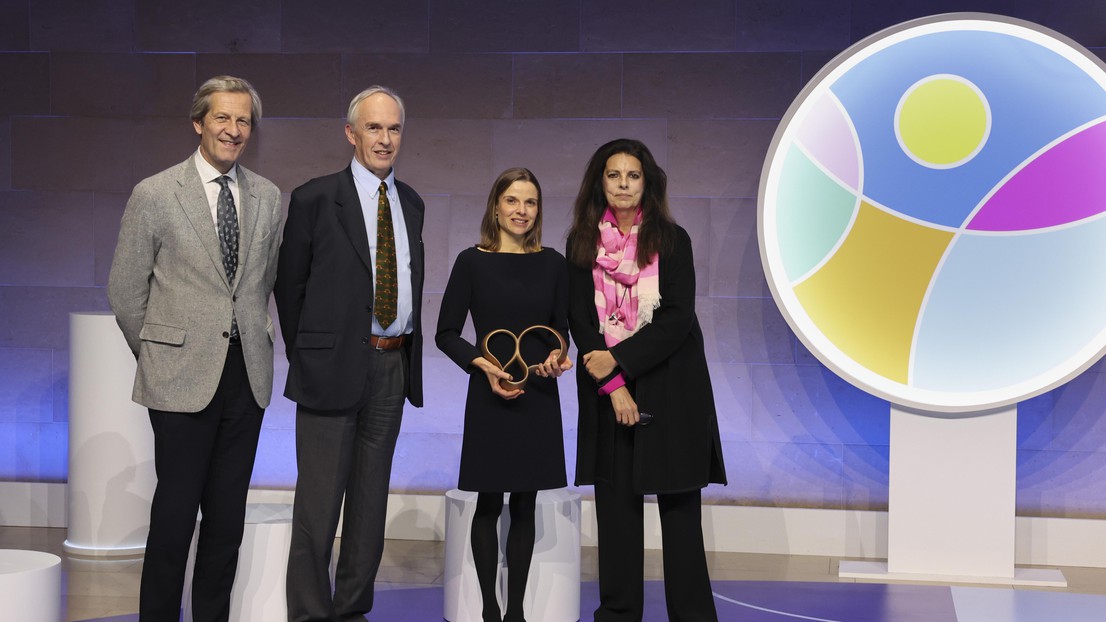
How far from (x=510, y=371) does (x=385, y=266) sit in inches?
20.7

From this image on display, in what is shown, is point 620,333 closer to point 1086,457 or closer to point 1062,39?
point 1062,39

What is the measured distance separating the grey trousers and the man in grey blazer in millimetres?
245

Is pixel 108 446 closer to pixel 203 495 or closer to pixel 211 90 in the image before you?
pixel 203 495

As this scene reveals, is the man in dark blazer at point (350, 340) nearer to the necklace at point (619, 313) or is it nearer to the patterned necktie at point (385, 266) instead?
the patterned necktie at point (385, 266)

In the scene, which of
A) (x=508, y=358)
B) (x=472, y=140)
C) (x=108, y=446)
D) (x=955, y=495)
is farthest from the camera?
(x=472, y=140)

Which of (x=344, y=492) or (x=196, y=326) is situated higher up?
(x=196, y=326)

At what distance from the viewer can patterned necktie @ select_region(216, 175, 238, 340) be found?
3.42m

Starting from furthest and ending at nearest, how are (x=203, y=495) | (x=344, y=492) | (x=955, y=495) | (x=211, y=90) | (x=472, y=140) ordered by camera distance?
(x=472, y=140) → (x=955, y=495) → (x=344, y=492) → (x=203, y=495) → (x=211, y=90)

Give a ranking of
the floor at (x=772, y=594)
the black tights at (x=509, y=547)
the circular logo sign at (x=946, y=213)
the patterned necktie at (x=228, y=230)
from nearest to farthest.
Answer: the patterned necktie at (x=228, y=230) → the black tights at (x=509, y=547) → the floor at (x=772, y=594) → the circular logo sign at (x=946, y=213)

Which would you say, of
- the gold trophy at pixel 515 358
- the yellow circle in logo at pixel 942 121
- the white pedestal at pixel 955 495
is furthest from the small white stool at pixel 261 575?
the yellow circle in logo at pixel 942 121

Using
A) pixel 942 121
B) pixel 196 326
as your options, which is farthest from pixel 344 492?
pixel 942 121

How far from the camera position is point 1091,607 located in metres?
4.36

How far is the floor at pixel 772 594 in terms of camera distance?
4195 mm

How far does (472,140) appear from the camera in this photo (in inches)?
212
